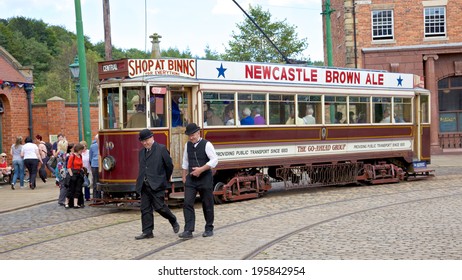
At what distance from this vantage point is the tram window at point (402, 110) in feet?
66.9

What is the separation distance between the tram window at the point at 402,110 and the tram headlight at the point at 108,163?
29.2 ft

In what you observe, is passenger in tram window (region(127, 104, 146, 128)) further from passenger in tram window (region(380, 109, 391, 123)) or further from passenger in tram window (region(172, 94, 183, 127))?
passenger in tram window (region(380, 109, 391, 123))

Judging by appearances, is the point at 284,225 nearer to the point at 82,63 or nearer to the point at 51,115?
the point at 82,63

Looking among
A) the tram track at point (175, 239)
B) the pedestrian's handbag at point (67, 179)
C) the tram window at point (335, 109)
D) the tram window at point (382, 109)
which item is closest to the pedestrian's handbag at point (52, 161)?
the pedestrian's handbag at point (67, 179)

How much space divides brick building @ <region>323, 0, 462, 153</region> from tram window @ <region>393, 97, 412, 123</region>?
1376cm

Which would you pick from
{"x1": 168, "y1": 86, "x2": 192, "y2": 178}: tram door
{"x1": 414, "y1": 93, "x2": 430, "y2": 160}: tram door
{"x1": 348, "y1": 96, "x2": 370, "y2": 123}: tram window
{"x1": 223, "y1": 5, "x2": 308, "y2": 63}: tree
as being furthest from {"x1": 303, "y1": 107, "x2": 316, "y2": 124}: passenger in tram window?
{"x1": 223, "y1": 5, "x2": 308, "y2": 63}: tree

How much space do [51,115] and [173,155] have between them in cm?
1452

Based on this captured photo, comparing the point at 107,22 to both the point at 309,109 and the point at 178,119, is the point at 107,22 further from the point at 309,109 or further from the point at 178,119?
the point at 178,119

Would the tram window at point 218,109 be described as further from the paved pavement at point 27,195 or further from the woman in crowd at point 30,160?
the woman in crowd at point 30,160

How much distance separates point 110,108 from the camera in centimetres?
1503

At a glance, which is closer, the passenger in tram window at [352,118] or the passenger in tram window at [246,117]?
the passenger in tram window at [246,117]

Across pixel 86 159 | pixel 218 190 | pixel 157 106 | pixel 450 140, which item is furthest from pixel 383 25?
pixel 157 106

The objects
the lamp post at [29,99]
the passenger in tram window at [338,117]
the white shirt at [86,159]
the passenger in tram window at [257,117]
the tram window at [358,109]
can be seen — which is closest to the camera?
the passenger in tram window at [257,117]

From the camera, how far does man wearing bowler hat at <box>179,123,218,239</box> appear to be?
10.7m
